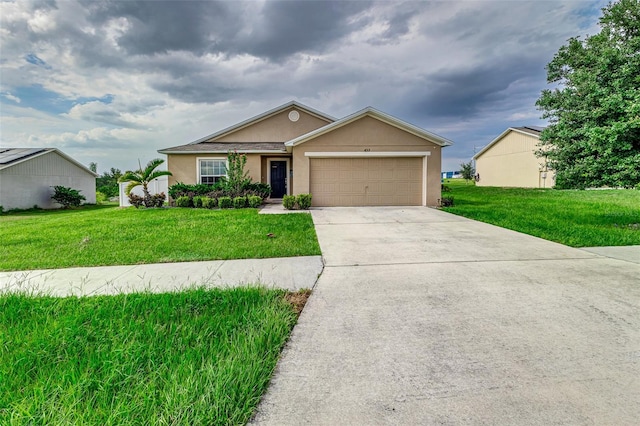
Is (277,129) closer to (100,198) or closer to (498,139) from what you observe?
(100,198)

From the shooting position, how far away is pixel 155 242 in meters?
7.18

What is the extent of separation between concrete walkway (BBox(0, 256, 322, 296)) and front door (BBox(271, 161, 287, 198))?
42.0 feet

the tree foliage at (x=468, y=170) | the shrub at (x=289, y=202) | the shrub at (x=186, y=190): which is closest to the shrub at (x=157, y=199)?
the shrub at (x=186, y=190)

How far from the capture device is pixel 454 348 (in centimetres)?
260

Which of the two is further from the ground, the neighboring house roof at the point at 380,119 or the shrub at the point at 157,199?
the neighboring house roof at the point at 380,119

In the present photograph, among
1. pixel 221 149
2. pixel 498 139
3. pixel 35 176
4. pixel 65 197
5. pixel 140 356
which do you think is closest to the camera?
pixel 140 356

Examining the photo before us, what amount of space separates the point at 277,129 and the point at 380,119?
762 centimetres

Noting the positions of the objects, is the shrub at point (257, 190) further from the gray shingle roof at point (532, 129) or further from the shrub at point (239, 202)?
the gray shingle roof at point (532, 129)

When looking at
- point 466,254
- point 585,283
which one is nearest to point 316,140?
point 466,254

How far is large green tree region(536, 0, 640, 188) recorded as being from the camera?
7.13 meters

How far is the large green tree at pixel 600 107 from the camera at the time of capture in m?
7.13

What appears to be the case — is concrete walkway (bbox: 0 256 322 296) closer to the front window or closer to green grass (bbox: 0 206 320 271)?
green grass (bbox: 0 206 320 271)

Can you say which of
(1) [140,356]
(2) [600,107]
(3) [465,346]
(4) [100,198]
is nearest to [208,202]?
(1) [140,356]

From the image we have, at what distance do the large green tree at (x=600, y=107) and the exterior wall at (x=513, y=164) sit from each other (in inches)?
688
